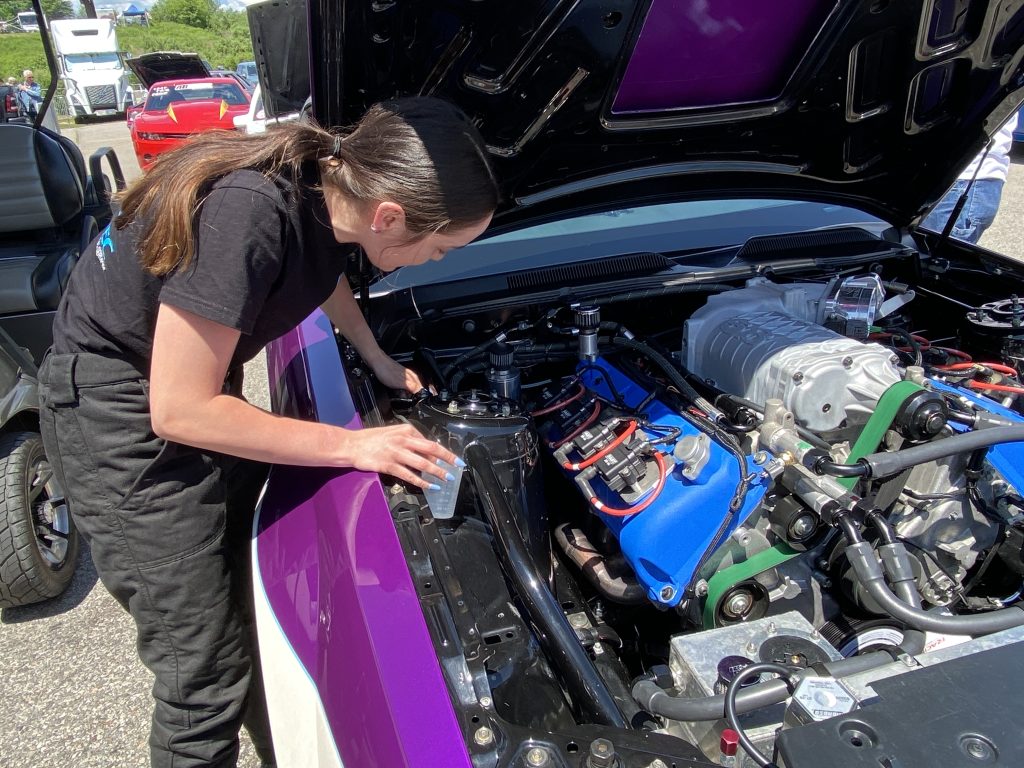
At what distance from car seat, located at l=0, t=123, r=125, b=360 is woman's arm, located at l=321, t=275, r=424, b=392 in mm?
→ 1727

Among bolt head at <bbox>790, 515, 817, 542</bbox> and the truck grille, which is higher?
bolt head at <bbox>790, 515, 817, 542</bbox>

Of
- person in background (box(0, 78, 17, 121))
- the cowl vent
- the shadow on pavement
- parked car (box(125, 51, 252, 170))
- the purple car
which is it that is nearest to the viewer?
the purple car

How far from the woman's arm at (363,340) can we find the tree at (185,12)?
131 ft

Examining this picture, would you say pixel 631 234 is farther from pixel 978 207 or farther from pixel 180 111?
pixel 180 111

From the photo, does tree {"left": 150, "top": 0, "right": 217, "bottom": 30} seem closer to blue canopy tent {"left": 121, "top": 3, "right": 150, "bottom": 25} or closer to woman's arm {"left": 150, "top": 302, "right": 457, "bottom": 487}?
blue canopy tent {"left": 121, "top": 3, "right": 150, "bottom": 25}

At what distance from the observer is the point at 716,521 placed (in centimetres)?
135

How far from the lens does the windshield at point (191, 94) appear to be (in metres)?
10.4

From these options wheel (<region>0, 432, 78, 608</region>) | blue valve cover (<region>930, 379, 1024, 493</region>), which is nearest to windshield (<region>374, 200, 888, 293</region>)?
blue valve cover (<region>930, 379, 1024, 493</region>)

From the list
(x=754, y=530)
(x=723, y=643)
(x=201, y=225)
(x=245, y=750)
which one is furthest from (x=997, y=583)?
(x=245, y=750)

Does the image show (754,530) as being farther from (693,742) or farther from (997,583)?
(997,583)

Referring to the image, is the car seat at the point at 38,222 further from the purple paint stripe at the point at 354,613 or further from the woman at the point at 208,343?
the purple paint stripe at the point at 354,613

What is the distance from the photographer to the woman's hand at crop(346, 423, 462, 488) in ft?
4.32

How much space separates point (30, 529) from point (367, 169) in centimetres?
206

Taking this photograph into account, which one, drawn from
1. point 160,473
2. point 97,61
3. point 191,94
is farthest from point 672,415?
point 97,61
